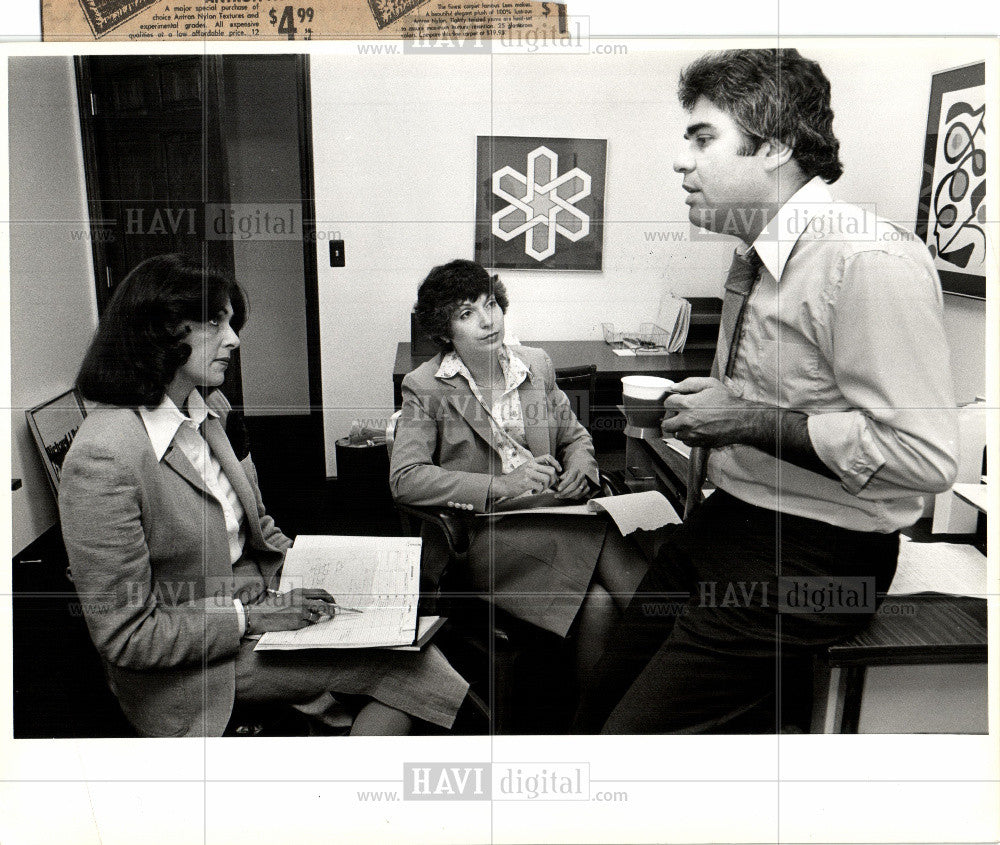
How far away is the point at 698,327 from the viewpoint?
158 cm

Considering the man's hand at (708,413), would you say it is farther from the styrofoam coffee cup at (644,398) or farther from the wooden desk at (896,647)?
the wooden desk at (896,647)

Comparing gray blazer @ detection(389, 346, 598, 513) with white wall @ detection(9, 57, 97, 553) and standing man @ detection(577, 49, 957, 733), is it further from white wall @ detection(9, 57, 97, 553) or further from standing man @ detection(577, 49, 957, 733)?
white wall @ detection(9, 57, 97, 553)

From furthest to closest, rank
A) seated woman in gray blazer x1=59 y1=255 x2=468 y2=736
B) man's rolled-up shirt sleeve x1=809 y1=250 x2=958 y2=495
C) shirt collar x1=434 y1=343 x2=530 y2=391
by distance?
shirt collar x1=434 y1=343 x2=530 y2=391 < seated woman in gray blazer x1=59 y1=255 x2=468 y2=736 < man's rolled-up shirt sleeve x1=809 y1=250 x2=958 y2=495

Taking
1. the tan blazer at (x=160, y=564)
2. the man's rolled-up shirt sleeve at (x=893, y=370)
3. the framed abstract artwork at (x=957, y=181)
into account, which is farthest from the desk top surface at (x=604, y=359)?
the framed abstract artwork at (x=957, y=181)

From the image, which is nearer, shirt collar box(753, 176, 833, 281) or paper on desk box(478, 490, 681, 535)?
shirt collar box(753, 176, 833, 281)

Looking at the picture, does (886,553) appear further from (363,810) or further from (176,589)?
(176,589)

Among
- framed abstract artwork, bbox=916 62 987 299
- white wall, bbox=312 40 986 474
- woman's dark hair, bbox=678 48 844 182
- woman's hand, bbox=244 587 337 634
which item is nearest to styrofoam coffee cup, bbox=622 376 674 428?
white wall, bbox=312 40 986 474

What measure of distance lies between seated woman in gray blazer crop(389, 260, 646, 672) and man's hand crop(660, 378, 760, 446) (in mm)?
160

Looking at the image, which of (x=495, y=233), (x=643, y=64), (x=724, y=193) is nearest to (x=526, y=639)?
(x=495, y=233)

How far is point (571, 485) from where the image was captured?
1.63 meters

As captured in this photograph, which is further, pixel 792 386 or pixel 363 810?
pixel 363 810

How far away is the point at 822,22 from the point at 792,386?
612mm

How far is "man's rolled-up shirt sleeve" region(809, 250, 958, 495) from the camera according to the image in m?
1.39

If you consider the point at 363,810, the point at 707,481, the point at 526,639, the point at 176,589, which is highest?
the point at 707,481
